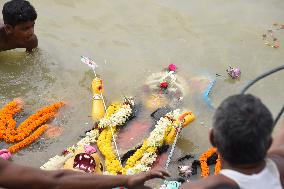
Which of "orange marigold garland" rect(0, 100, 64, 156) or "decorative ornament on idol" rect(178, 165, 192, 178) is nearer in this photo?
"decorative ornament on idol" rect(178, 165, 192, 178)

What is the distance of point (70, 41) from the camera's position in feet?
23.9

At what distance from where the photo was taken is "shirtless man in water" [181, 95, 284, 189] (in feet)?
8.87

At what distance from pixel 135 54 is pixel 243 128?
4471mm

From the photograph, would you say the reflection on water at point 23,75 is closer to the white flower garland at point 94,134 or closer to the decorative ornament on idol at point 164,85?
the white flower garland at point 94,134

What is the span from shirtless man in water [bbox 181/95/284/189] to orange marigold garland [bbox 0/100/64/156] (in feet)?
10.2

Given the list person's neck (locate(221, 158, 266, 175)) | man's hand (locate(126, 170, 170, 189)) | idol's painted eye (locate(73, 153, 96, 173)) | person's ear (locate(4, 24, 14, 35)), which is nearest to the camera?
person's neck (locate(221, 158, 266, 175))

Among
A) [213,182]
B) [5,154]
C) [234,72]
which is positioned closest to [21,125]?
[5,154]

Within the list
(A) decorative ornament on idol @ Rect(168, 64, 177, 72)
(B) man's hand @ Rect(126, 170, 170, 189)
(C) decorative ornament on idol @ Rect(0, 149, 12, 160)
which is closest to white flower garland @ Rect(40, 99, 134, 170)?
(C) decorative ornament on idol @ Rect(0, 149, 12, 160)

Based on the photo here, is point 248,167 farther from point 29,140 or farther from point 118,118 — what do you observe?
point 29,140

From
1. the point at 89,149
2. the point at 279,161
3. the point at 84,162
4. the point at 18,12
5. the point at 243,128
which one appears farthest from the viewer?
the point at 18,12

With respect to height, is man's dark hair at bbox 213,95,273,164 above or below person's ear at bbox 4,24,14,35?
above

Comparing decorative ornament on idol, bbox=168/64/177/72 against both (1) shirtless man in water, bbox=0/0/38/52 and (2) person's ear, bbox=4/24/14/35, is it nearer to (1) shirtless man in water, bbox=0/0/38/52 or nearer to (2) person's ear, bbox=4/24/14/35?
(1) shirtless man in water, bbox=0/0/38/52

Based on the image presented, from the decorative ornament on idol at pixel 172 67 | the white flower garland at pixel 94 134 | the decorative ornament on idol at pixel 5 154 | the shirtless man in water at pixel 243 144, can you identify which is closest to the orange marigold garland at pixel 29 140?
the decorative ornament on idol at pixel 5 154

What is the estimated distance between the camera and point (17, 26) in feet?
20.6
